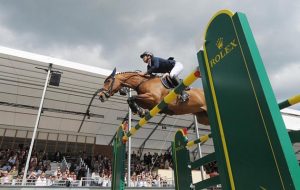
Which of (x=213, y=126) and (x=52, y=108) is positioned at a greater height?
(x=52, y=108)

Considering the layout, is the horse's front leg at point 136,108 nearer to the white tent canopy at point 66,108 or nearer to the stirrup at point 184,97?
the stirrup at point 184,97

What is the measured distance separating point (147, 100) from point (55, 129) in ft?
39.4

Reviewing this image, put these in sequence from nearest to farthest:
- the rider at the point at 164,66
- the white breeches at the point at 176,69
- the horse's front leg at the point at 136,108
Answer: the horse's front leg at the point at 136,108 < the rider at the point at 164,66 < the white breeches at the point at 176,69

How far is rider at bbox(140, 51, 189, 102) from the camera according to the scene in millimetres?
3624

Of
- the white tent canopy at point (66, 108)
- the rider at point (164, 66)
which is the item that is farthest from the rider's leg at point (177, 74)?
the white tent canopy at point (66, 108)

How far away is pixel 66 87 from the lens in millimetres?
10469

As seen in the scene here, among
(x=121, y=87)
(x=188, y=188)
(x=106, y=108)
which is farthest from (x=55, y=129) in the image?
(x=188, y=188)

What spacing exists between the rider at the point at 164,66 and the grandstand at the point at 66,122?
518cm

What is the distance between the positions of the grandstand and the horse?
4.75m

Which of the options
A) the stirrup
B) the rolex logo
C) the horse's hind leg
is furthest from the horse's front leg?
the rolex logo

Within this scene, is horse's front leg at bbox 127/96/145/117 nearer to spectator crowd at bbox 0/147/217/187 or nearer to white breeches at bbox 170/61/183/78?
white breeches at bbox 170/61/183/78

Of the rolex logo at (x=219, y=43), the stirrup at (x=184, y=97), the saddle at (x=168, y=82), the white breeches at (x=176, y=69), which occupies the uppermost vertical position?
the white breeches at (x=176, y=69)

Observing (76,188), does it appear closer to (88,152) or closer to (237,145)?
(237,145)

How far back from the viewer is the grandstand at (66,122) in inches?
347
